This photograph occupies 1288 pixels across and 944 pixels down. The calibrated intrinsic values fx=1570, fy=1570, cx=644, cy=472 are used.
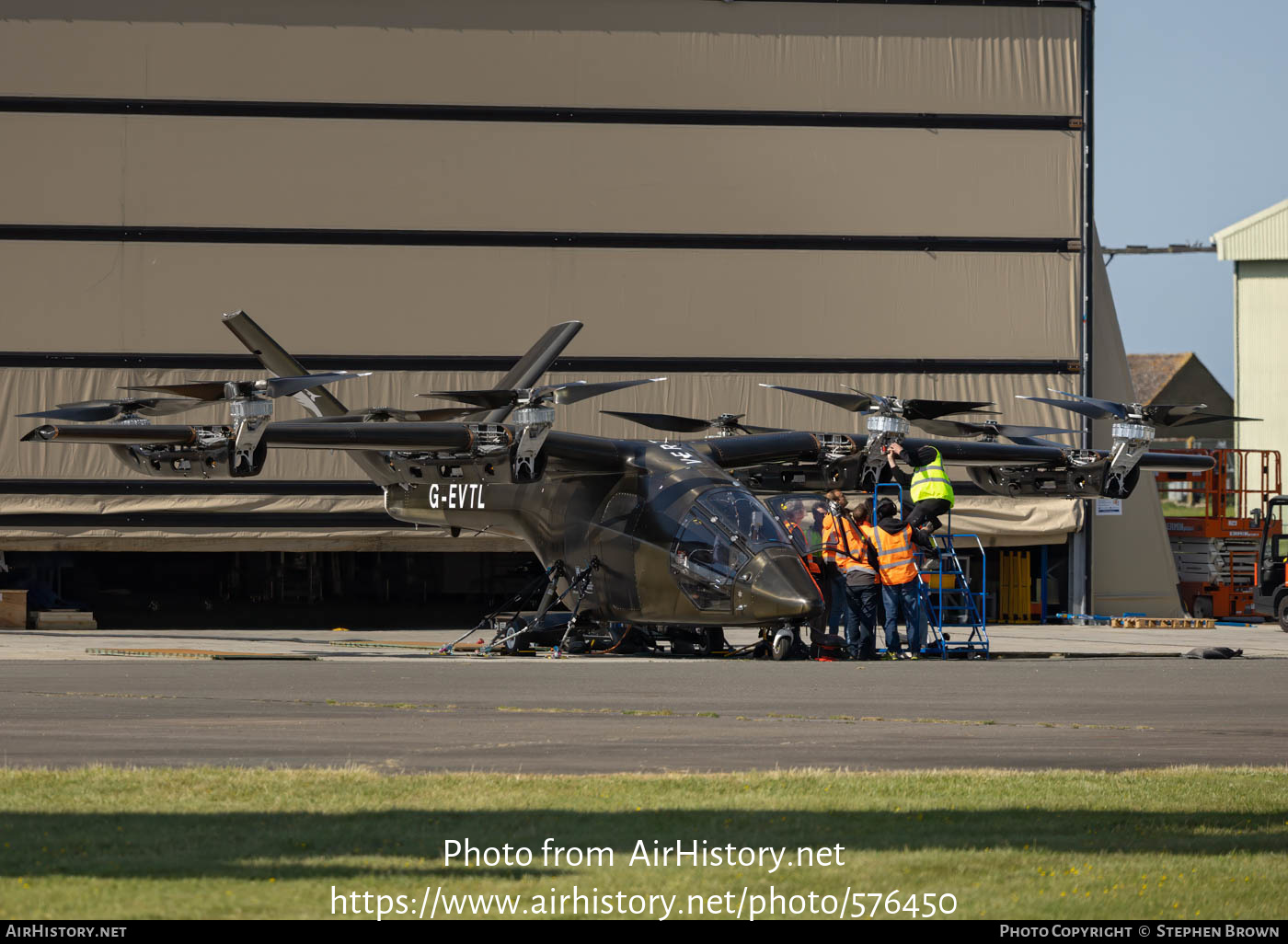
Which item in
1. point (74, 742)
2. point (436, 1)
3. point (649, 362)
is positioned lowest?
point (74, 742)

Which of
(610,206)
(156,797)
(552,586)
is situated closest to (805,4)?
(610,206)

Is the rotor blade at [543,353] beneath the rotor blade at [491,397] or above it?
above

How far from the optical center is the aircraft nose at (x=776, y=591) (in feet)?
65.1

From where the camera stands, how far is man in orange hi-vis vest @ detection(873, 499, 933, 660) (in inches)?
832

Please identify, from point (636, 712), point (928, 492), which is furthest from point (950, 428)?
point (636, 712)

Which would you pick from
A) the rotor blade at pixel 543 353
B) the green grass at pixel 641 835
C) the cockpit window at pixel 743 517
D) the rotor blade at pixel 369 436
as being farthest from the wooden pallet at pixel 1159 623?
the green grass at pixel 641 835

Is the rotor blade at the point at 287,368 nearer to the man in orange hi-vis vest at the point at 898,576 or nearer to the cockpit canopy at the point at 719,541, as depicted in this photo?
the cockpit canopy at the point at 719,541

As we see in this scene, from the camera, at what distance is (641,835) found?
25.3 feet

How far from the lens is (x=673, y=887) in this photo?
6555 mm

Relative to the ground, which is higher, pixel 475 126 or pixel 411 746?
pixel 475 126

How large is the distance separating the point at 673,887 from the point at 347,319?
27.3 m

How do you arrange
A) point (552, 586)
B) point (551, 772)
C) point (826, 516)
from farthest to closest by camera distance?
point (552, 586), point (826, 516), point (551, 772)

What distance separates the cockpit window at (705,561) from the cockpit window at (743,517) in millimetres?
120

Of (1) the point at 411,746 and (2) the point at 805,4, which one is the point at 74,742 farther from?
(2) the point at 805,4
